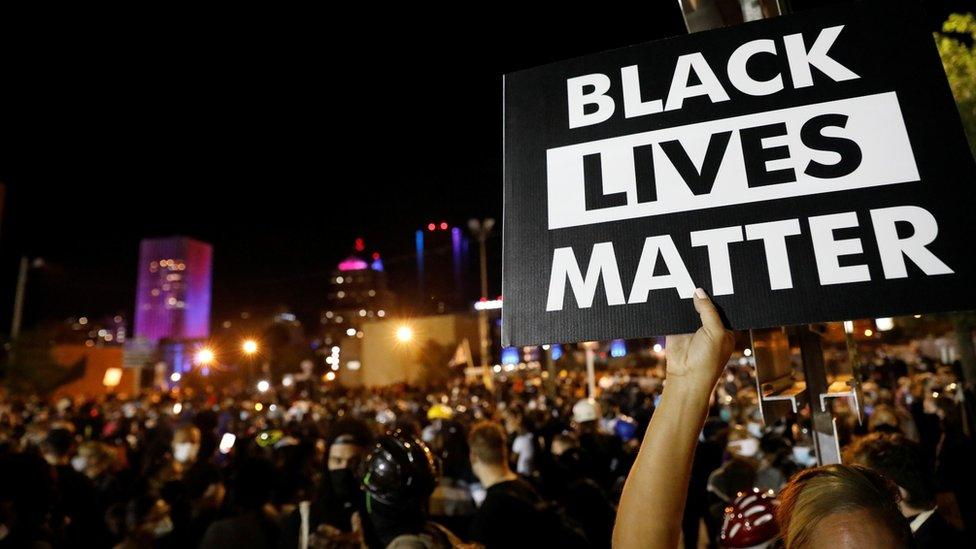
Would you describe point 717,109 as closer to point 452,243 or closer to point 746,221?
point 746,221

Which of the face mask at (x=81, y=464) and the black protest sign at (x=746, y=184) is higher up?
the black protest sign at (x=746, y=184)

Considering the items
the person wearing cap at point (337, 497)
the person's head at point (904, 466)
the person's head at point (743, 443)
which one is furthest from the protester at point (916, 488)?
the person's head at point (743, 443)

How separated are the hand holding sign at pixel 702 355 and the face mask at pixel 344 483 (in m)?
4.03

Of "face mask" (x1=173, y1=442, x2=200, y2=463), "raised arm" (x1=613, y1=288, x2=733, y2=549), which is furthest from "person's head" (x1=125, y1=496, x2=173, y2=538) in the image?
"raised arm" (x1=613, y1=288, x2=733, y2=549)

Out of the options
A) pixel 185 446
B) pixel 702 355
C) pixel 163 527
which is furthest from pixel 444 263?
pixel 702 355

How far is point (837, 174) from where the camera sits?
1.70m

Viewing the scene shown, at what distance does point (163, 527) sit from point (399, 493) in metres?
3.25

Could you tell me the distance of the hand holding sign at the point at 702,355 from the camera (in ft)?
4.95

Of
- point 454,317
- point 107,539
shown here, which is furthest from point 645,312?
point 454,317

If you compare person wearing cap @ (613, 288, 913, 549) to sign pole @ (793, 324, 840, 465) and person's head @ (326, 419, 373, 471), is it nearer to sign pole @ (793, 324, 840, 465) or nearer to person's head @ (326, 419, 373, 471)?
sign pole @ (793, 324, 840, 465)

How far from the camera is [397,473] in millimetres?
3223

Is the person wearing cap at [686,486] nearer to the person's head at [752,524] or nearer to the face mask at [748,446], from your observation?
the person's head at [752,524]

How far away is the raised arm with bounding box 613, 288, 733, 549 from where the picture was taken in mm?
1424

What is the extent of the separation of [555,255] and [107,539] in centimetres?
682
